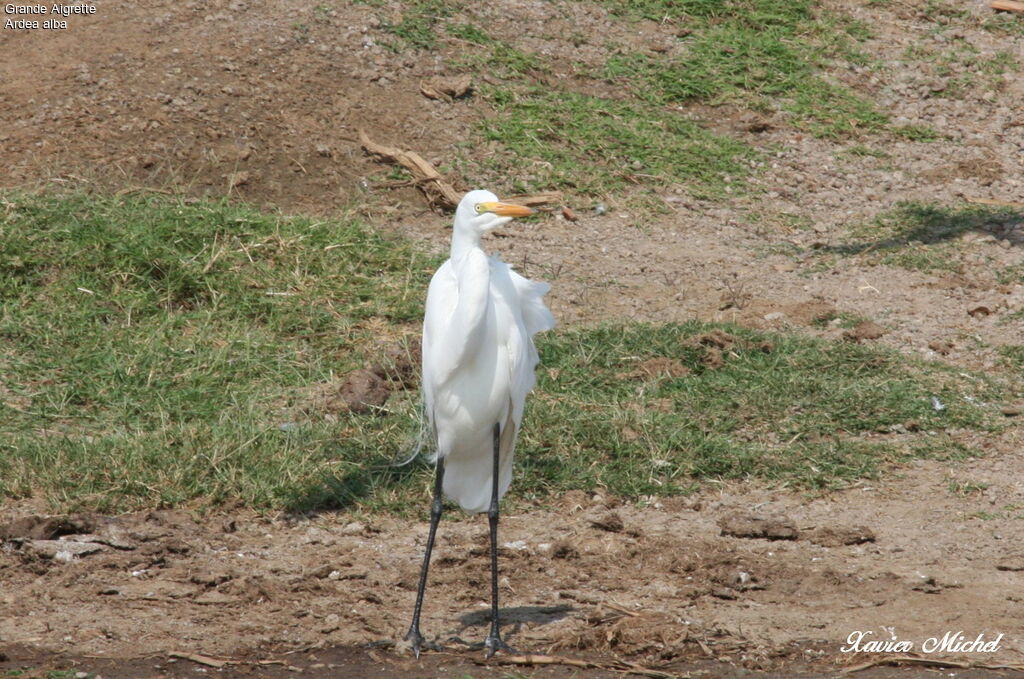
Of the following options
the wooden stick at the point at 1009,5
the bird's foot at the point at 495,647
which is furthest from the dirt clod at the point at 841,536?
the wooden stick at the point at 1009,5

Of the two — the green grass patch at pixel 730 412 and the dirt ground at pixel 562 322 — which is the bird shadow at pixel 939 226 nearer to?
the dirt ground at pixel 562 322

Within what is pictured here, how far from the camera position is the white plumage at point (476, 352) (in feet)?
13.1

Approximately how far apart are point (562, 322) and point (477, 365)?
8.72ft

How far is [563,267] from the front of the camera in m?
7.52

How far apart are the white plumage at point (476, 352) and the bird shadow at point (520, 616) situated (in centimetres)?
38

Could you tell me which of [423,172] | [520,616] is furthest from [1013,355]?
[423,172]

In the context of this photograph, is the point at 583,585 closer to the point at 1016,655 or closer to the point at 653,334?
the point at 1016,655

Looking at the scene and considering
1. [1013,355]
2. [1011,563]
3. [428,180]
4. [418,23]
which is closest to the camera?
[1011,563]

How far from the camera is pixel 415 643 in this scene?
155 inches

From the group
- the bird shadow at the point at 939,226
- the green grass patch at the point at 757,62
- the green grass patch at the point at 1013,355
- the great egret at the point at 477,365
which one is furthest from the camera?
the green grass patch at the point at 757,62

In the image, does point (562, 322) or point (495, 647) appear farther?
point (562, 322)

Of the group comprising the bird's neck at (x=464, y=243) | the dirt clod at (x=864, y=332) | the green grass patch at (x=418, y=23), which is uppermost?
the green grass patch at (x=418, y=23)

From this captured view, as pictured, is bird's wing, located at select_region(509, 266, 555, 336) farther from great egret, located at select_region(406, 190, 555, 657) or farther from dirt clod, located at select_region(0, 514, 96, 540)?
dirt clod, located at select_region(0, 514, 96, 540)

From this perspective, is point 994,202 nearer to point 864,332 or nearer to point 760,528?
point 864,332
